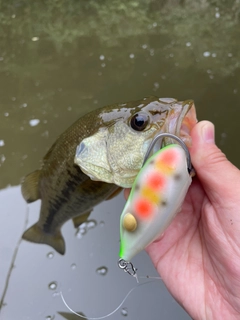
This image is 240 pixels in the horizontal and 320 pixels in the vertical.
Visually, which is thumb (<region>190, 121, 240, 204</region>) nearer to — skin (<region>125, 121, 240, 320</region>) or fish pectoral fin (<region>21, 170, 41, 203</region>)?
skin (<region>125, 121, 240, 320</region>)

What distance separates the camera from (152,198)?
0.69 m

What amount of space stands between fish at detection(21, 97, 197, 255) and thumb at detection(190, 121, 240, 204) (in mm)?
42

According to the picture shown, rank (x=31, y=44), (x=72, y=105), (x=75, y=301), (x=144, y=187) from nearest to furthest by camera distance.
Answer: (x=144, y=187)
(x=75, y=301)
(x=72, y=105)
(x=31, y=44)

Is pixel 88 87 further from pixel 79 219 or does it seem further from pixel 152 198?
pixel 152 198

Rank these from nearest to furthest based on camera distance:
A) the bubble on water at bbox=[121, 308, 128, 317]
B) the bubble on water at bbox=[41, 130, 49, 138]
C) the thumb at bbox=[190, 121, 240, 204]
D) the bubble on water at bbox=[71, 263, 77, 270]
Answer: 1. the thumb at bbox=[190, 121, 240, 204]
2. the bubble on water at bbox=[121, 308, 128, 317]
3. the bubble on water at bbox=[71, 263, 77, 270]
4. the bubble on water at bbox=[41, 130, 49, 138]

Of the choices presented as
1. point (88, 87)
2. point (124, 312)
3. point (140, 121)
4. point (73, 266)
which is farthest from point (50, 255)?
point (88, 87)

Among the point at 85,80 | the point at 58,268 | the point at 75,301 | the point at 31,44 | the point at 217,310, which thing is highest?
the point at 31,44

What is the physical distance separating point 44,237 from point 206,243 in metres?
0.76

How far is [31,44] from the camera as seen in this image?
8.05ft

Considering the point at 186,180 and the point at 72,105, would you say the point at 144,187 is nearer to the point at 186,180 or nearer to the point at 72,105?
the point at 186,180

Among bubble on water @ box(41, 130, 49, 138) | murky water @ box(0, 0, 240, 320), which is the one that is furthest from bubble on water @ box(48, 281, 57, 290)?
bubble on water @ box(41, 130, 49, 138)

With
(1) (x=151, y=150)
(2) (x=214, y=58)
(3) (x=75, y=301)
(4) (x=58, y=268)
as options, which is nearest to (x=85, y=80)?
(2) (x=214, y=58)

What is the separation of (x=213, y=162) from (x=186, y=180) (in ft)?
0.66

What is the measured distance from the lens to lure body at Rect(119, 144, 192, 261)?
27.4 inches
